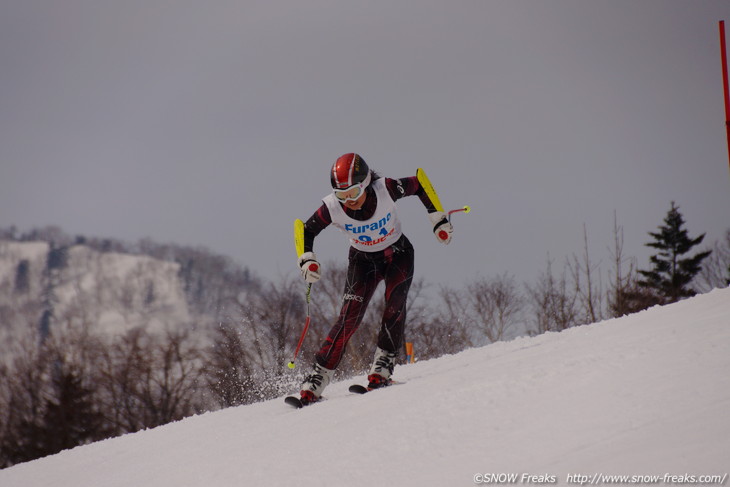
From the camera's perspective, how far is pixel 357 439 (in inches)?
125

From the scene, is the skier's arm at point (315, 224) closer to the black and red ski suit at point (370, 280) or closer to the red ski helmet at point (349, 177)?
the black and red ski suit at point (370, 280)

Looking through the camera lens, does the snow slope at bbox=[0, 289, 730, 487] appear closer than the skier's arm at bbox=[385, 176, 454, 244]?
Yes

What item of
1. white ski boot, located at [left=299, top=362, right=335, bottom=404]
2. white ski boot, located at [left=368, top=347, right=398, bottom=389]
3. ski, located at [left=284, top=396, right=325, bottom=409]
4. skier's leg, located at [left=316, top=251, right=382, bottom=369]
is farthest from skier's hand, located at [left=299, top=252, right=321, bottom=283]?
ski, located at [left=284, top=396, right=325, bottom=409]

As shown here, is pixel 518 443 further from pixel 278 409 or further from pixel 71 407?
pixel 71 407

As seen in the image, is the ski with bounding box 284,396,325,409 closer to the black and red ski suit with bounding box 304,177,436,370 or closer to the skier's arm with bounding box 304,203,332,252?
the black and red ski suit with bounding box 304,177,436,370

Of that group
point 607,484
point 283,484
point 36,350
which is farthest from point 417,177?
point 36,350

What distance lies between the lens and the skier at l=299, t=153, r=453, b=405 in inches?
201

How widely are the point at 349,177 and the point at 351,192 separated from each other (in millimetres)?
124

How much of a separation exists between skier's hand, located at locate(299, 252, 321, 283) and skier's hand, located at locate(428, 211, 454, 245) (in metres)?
1.04

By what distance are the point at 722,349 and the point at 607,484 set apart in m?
1.27

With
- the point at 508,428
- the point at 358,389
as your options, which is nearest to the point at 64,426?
the point at 358,389

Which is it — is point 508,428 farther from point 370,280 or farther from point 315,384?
point 370,280

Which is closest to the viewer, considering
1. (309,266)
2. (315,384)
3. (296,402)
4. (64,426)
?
(296,402)

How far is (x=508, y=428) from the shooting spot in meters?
2.72
